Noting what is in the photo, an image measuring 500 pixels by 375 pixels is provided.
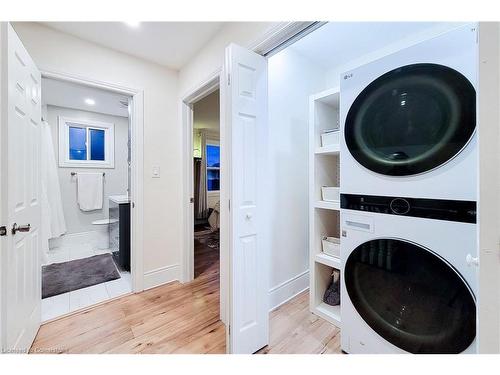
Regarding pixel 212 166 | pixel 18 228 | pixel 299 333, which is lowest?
pixel 299 333

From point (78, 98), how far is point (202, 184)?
2.73 metres

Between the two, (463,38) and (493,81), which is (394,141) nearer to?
(463,38)

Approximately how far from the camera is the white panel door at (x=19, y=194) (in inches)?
41.3

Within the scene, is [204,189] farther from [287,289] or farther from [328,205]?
[328,205]

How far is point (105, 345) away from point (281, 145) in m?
2.01

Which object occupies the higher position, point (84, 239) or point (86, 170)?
point (86, 170)

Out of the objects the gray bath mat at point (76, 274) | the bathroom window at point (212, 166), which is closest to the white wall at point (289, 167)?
the gray bath mat at point (76, 274)

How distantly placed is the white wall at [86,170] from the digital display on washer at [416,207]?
4.35 metres

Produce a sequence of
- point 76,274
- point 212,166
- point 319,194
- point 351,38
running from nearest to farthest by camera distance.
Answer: point 319,194, point 351,38, point 76,274, point 212,166

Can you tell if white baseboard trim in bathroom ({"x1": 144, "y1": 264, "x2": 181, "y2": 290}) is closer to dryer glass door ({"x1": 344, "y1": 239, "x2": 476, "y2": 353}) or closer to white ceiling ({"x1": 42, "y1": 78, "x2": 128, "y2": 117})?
dryer glass door ({"x1": 344, "y1": 239, "x2": 476, "y2": 353})

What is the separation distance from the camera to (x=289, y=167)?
2025 millimetres

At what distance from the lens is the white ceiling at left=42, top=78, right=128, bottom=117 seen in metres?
2.81

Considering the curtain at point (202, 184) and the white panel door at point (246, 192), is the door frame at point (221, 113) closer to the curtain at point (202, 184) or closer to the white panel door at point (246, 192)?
the white panel door at point (246, 192)

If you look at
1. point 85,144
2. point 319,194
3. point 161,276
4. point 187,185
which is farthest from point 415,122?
point 85,144
